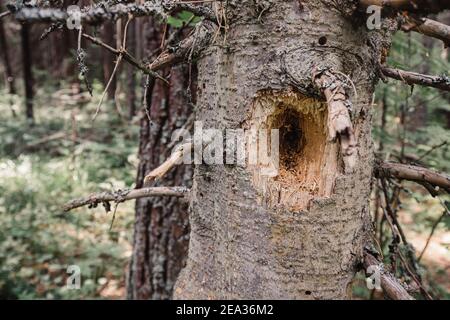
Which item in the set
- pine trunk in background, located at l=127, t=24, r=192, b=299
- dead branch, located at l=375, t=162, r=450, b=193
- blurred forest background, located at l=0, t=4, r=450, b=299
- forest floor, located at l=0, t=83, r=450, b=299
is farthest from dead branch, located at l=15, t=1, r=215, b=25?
forest floor, located at l=0, t=83, r=450, b=299

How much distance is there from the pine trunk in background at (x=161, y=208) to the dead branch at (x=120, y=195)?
1.23 m

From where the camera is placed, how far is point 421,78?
1484mm

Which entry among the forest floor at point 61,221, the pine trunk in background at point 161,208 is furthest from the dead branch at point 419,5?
the forest floor at point 61,221

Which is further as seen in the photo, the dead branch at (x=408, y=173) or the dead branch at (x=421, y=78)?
the dead branch at (x=408, y=173)

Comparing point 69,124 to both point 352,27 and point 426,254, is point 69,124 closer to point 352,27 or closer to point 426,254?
point 426,254

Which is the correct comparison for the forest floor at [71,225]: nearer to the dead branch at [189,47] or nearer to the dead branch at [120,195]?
the dead branch at [120,195]

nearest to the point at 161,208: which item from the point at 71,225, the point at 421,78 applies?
the point at 421,78

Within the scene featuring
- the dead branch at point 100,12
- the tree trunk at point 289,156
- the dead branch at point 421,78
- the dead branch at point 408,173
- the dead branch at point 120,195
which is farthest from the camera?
the dead branch at point 120,195

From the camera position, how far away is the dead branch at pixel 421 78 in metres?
1.46

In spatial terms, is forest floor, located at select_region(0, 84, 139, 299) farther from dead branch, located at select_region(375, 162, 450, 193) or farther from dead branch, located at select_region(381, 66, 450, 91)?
dead branch, located at select_region(381, 66, 450, 91)

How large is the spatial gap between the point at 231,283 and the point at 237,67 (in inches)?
32.3

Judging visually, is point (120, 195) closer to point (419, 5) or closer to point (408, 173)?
point (408, 173)

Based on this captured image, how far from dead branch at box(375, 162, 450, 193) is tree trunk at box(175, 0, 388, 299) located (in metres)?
0.21
